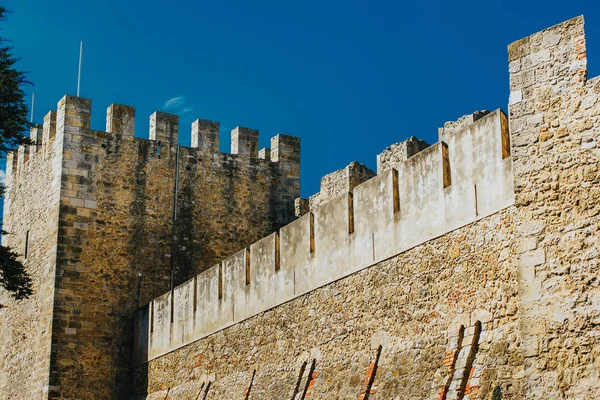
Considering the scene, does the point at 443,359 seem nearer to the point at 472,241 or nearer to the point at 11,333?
the point at 472,241

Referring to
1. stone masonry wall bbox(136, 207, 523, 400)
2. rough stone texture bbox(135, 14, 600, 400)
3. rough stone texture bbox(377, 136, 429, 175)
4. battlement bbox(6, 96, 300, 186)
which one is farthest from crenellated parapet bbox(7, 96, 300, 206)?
rough stone texture bbox(135, 14, 600, 400)

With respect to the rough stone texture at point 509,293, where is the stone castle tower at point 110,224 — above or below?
above

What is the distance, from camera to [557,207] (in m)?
7.99

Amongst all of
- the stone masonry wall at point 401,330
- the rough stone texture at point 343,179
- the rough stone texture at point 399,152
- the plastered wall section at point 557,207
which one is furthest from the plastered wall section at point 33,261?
the plastered wall section at point 557,207

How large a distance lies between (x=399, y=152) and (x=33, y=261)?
6.94 metres

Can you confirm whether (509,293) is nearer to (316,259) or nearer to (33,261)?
(316,259)

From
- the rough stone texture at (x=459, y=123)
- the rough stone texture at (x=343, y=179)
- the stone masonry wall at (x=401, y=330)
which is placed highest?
the rough stone texture at (x=343, y=179)

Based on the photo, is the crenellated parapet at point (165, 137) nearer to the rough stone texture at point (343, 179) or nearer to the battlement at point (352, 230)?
the rough stone texture at point (343, 179)

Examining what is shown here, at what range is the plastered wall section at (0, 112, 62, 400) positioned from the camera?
16.4 metres

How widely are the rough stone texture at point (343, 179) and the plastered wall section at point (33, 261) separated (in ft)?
14.1

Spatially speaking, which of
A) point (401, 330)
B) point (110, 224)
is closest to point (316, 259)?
point (401, 330)

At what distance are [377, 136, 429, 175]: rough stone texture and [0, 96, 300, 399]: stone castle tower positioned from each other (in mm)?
4453

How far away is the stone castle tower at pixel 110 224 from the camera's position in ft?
53.3

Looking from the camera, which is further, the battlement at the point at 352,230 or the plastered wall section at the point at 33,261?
the plastered wall section at the point at 33,261
